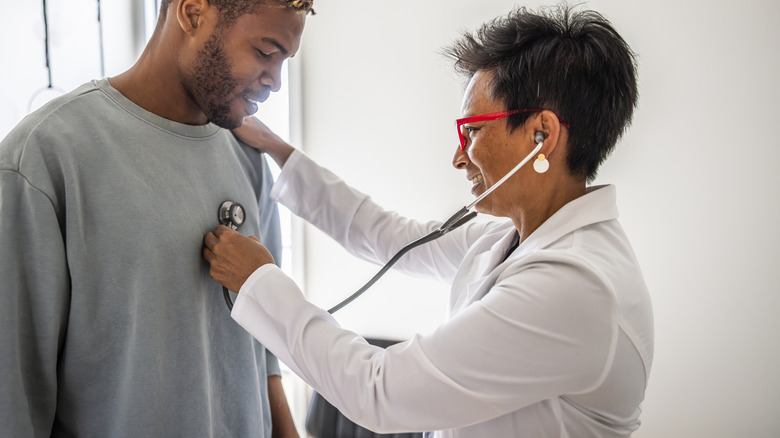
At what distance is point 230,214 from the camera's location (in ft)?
3.25

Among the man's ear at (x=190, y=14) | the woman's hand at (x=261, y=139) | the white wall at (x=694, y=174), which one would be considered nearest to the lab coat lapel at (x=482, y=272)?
the woman's hand at (x=261, y=139)

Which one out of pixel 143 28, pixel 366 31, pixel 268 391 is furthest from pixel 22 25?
pixel 366 31

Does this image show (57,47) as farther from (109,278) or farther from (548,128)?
(548,128)

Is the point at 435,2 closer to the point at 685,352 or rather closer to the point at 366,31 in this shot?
the point at 366,31

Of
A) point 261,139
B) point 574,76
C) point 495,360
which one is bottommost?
point 495,360

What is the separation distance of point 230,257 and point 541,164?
1.97 feet

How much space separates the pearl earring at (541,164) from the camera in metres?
0.96

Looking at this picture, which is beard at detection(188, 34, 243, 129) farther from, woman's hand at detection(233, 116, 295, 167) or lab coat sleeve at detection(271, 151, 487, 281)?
lab coat sleeve at detection(271, 151, 487, 281)

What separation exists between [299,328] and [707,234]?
61.1 inches

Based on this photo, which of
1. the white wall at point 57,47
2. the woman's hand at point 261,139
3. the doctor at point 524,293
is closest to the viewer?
the doctor at point 524,293

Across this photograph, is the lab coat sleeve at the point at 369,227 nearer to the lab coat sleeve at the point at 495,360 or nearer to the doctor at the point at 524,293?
the doctor at the point at 524,293

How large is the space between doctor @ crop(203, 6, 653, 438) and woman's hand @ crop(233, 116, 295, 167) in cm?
31

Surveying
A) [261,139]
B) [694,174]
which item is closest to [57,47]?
[261,139]

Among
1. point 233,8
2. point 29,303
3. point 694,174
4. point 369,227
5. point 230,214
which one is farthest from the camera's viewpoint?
point 694,174
